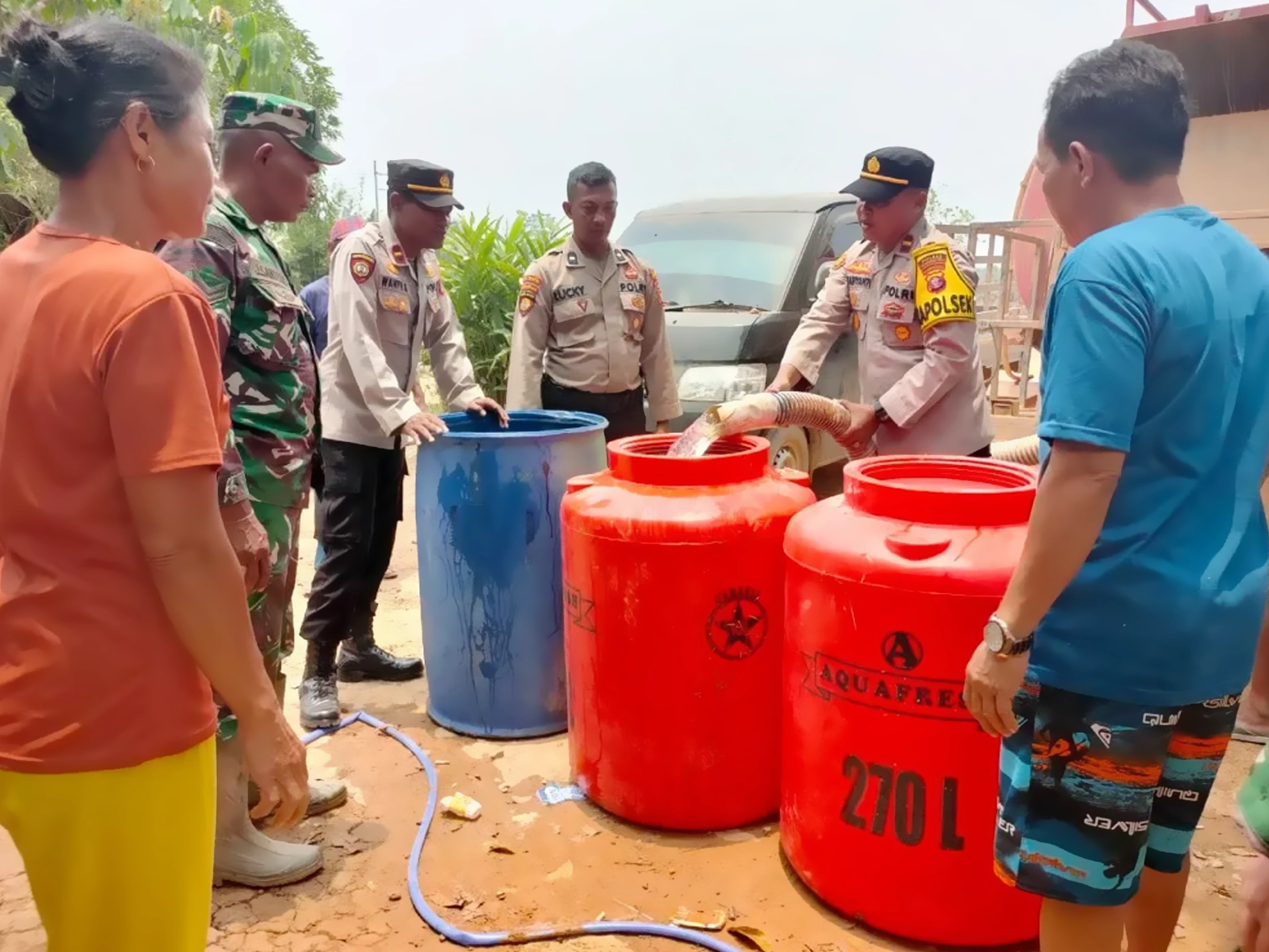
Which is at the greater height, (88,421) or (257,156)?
(257,156)

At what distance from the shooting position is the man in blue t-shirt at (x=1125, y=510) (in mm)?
1455

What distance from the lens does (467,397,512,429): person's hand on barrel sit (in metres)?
3.58

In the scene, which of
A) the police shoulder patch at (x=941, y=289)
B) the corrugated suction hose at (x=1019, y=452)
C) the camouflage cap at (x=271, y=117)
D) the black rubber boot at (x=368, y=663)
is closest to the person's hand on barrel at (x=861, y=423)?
the police shoulder patch at (x=941, y=289)

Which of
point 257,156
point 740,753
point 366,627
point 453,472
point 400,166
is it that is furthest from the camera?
point 366,627

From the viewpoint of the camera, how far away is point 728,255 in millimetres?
5836

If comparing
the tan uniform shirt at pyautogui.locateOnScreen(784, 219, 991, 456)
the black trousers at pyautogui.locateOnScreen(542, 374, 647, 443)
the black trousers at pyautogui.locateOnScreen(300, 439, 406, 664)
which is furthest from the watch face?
the black trousers at pyautogui.locateOnScreen(542, 374, 647, 443)

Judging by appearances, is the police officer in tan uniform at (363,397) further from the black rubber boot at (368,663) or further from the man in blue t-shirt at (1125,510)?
the man in blue t-shirt at (1125,510)

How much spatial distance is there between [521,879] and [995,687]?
157cm

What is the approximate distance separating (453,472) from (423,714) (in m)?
1.05

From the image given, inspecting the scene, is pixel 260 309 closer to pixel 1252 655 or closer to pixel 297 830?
pixel 297 830

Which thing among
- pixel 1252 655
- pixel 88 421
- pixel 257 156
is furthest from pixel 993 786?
pixel 257 156

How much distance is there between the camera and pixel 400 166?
11.7ft

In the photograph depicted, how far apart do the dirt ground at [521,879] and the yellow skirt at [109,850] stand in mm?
1126

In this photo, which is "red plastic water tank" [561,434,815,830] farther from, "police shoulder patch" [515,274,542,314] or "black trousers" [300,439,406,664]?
"police shoulder patch" [515,274,542,314]
